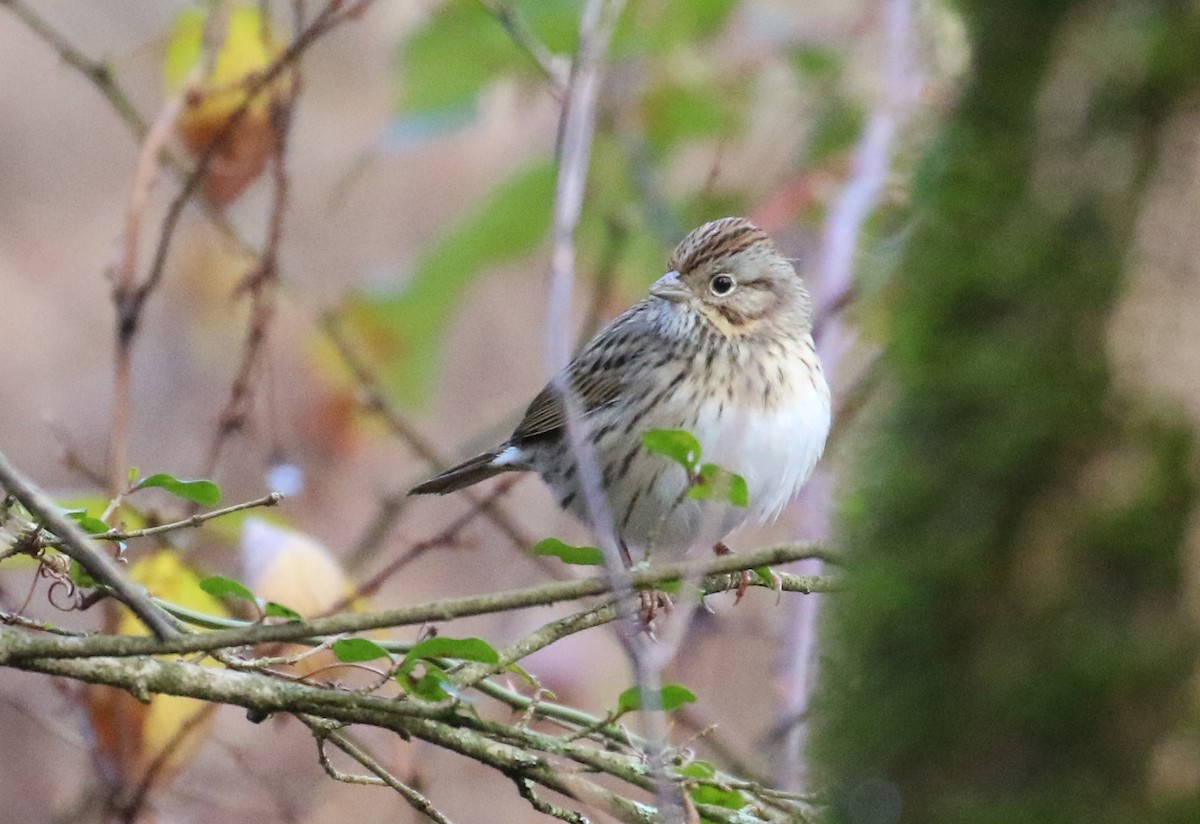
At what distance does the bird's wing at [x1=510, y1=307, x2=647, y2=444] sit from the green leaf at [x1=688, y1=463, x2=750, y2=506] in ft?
7.23

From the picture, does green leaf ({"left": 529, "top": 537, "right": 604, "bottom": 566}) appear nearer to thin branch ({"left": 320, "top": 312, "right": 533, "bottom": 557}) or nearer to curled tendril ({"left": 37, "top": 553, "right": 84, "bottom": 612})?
curled tendril ({"left": 37, "top": 553, "right": 84, "bottom": 612})

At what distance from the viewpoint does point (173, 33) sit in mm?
4117

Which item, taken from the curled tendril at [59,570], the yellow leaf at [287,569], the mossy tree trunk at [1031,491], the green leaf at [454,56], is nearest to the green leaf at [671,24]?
the green leaf at [454,56]

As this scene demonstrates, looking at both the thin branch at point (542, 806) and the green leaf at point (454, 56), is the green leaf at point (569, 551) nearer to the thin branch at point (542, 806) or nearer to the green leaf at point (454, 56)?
the thin branch at point (542, 806)

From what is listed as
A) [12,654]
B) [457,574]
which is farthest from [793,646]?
[457,574]

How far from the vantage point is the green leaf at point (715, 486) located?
1.80 meters

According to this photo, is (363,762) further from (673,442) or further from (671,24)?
(671,24)

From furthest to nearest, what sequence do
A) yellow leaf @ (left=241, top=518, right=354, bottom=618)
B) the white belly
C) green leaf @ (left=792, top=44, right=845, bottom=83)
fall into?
green leaf @ (left=792, top=44, right=845, bottom=83) < the white belly < yellow leaf @ (left=241, top=518, right=354, bottom=618)

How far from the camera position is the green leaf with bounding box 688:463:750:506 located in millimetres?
1797

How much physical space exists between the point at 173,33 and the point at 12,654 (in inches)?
108

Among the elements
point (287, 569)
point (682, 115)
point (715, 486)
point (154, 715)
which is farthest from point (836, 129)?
point (715, 486)

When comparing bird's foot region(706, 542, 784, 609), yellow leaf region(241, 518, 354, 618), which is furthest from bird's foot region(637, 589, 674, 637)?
yellow leaf region(241, 518, 354, 618)

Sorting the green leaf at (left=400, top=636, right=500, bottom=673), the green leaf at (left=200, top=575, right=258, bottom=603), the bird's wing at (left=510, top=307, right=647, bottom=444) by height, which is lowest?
the green leaf at (left=400, top=636, right=500, bottom=673)

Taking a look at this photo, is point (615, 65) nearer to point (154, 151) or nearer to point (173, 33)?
point (173, 33)
